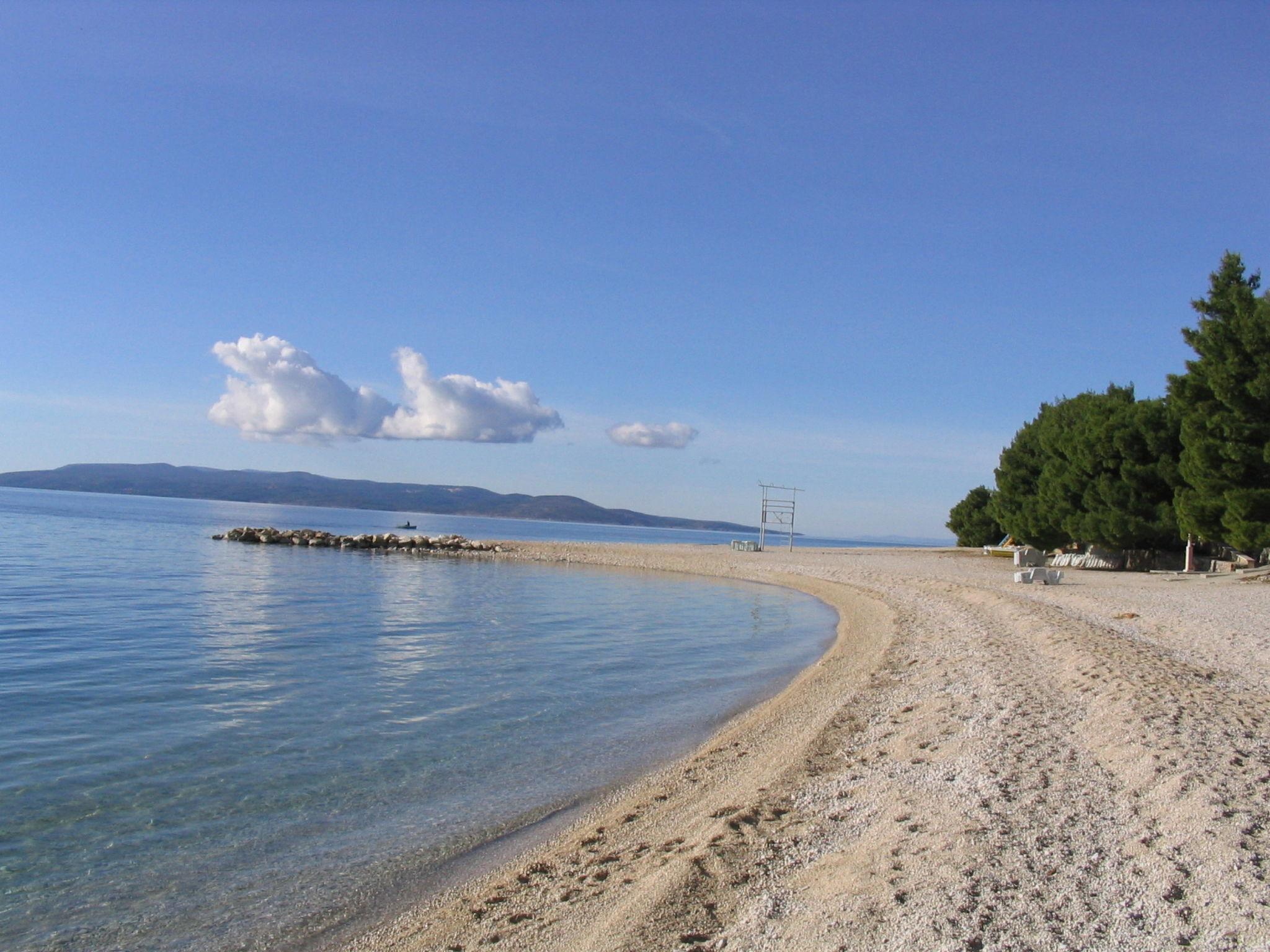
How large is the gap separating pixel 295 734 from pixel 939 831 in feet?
23.3

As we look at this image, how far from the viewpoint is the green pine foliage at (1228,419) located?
24828 millimetres

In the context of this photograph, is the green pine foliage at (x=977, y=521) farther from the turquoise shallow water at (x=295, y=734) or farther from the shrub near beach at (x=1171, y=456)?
the turquoise shallow water at (x=295, y=734)

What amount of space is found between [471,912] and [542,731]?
4.77 metres

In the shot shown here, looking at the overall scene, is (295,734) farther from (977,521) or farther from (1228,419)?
(977,521)

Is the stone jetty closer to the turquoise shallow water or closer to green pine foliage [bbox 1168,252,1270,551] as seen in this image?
the turquoise shallow water

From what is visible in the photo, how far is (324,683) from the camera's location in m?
12.9

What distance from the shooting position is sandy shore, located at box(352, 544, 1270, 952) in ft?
14.9

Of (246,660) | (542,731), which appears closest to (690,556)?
(246,660)

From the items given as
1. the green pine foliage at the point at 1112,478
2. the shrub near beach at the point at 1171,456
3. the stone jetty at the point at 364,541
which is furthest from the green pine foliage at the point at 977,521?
the stone jetty at the point at 364,541

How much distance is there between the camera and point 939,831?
586cm

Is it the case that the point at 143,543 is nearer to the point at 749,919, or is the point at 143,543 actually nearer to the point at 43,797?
the point at 43,797

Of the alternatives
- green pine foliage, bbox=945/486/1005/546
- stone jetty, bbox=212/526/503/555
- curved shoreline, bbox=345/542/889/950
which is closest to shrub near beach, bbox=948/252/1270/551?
green pine foliage, bbox=945/486/1005/546

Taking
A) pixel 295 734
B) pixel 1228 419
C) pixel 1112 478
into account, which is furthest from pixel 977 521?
pixel 295 734

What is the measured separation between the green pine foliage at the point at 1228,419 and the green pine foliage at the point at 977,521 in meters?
32.9
